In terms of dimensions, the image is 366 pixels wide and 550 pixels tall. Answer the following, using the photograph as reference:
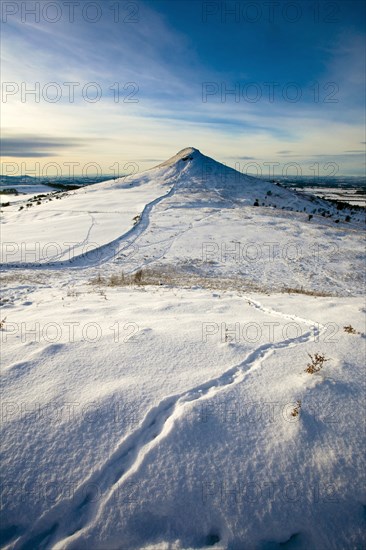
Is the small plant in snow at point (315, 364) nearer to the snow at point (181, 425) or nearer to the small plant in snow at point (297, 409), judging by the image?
the snow at point (181, 425)

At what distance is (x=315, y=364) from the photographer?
13.3 feet

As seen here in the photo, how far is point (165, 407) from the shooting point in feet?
11.1

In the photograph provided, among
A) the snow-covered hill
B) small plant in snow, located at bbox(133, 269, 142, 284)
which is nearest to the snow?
small plant in snow, located at bbox(133, 269, 142, 284)

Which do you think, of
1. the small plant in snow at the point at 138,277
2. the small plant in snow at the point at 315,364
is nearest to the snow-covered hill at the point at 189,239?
the small plant in snow at the point at 138,277

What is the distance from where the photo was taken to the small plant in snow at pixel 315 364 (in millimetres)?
4012

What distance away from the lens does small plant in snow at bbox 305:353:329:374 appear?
401 centimetres

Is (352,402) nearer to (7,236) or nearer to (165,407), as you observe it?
(165,407)

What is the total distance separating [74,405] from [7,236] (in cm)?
1769

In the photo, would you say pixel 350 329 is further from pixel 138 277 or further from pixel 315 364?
pixel 138 277

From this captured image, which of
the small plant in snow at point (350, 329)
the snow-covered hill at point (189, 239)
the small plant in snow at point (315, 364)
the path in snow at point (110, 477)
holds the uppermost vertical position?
the snow-covered hill at point (189, 239)

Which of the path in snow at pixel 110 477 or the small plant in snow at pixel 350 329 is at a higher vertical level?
the small plant in snow at pixel 350 329

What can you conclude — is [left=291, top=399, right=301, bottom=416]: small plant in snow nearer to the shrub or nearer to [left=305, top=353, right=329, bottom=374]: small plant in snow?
[left=305, top=353, right=329, bottom=374]: small plant in snow

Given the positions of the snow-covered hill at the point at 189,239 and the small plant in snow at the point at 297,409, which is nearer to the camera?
the small plant in snow at the point at 297,409

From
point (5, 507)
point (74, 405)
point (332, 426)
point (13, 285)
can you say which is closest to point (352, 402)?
point (332, 426)
